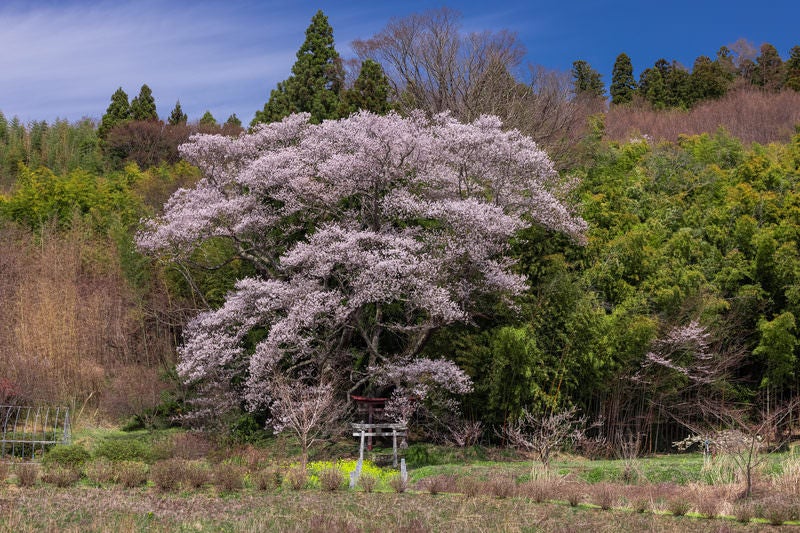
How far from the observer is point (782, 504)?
8.71 metres

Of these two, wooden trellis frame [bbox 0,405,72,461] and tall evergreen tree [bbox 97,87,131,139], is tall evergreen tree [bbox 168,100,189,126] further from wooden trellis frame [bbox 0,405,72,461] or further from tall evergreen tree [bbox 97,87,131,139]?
wooden trellis frame [bbox 0,405,72,461]

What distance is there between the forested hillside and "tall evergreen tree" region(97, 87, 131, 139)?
55.0 feet

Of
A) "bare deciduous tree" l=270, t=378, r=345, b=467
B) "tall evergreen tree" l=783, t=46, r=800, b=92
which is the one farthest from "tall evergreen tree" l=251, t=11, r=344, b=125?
"tall evergreen tree" l=783, t=46, r=800, b=92

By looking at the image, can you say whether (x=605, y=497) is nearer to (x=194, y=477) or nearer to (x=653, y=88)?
(x=194, y=477)

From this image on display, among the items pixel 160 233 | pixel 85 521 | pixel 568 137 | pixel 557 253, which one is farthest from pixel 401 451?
pixel 568 137

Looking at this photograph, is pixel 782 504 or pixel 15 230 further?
pixel 15 230

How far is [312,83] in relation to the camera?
2564cm

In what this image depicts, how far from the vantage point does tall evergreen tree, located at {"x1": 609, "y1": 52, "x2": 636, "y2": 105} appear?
1925 inches

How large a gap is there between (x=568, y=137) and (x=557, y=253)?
1307cm

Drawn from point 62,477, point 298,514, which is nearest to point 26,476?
point 62,477

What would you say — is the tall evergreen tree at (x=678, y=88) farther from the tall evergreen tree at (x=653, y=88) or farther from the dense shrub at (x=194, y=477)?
the dense shrub at (x=194, y=477)

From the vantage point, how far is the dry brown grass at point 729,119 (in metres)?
35.6

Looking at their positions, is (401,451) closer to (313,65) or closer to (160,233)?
(160,233)

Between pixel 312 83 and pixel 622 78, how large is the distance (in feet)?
96.0
